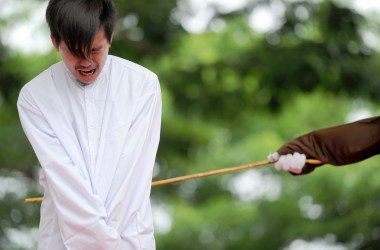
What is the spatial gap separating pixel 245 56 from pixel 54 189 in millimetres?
4346

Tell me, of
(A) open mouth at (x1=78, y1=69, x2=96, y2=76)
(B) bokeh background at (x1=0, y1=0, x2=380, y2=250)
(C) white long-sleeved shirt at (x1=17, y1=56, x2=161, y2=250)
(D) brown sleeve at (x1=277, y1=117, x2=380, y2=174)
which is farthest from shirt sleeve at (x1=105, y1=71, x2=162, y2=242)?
(B) bokeh background at (x1=0, y1=0, x2=380, y2=250)

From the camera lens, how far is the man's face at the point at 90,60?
2945 millimetres

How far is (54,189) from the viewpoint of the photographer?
295cm

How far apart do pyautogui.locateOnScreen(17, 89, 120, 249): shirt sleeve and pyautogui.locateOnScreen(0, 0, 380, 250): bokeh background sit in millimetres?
3684

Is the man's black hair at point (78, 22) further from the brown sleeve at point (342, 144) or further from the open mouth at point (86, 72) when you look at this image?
the brown sleeve at point (342, 144)

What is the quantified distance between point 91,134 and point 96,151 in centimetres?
5

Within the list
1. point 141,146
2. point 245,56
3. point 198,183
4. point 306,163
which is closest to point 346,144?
point 306,163

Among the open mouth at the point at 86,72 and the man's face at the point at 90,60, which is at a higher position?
the man's face at the point at 90,60

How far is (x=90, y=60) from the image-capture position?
297 cm

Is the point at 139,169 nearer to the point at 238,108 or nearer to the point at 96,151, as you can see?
the point at 96,151

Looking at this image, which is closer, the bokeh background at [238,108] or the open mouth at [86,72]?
the open mouth at [86,72]

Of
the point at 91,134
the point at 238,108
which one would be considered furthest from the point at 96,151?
the point at 238,108

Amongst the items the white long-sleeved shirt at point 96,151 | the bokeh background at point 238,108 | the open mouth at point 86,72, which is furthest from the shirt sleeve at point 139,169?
the bokeh background at point 238,108

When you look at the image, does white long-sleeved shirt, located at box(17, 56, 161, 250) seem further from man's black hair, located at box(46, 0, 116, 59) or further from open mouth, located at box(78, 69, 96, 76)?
man's black hair, located at box(46, 0, 116, 59)
